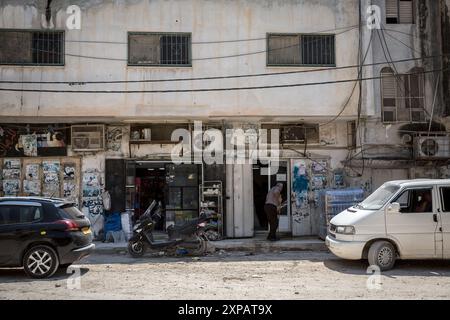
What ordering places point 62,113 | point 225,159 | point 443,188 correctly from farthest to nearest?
point 225,159 < point 62,113 < point 443,188

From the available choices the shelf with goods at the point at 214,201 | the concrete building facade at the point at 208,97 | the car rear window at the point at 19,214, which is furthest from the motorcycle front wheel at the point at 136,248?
the concrete building facade at the point at 208,97

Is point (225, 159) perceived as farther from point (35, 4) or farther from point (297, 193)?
point (35, 4)

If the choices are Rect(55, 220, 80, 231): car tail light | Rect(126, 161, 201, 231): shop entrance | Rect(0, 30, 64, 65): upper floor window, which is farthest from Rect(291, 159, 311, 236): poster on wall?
Rect(55, 220, 80, 231): car tail light

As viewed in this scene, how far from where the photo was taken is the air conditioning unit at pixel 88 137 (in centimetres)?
1630

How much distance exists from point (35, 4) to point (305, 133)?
9.31 metres

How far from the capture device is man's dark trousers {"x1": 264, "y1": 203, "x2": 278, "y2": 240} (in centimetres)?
1517

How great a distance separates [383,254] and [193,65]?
834cm

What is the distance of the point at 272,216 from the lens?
50.1 ft

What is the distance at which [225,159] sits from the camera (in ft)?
54.6

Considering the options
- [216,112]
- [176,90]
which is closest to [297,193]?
[216,112]

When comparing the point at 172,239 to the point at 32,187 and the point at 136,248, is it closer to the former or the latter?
the point at 136,248

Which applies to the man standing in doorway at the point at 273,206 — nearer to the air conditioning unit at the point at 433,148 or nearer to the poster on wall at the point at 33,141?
the air conditioning unit at the point at 433,148

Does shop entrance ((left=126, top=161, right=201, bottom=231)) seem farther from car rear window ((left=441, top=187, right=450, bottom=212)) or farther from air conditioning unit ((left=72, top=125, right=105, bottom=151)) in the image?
car rear window ((left=441, top=187, right=450, bottom=212))

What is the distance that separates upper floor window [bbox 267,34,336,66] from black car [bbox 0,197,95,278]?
880 cm
